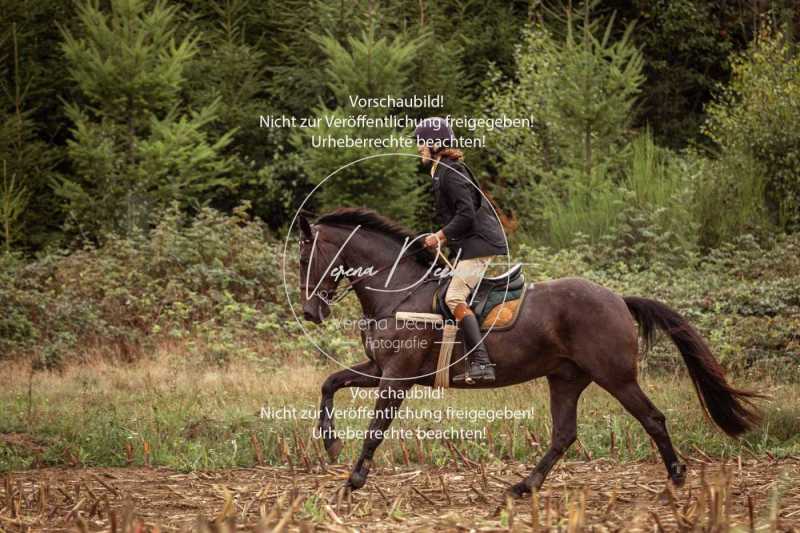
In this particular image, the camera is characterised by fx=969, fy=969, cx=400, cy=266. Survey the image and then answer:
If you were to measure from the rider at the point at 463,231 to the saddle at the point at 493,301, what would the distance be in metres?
0.09

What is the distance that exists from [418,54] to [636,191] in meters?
6.49

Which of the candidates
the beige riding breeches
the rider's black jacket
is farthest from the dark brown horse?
the rider's black jacket

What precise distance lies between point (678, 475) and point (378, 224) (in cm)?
313

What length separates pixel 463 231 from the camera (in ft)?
25.8

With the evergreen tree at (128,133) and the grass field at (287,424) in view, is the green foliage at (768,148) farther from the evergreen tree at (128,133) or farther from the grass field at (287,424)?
the evergreen tree at (128,133)

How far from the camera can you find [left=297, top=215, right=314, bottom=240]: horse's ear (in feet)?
25.4

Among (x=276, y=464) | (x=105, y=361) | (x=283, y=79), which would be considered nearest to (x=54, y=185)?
(x=283, y=79)

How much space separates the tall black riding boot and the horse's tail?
4.70 ft

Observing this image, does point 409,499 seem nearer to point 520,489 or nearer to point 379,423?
point 379,423

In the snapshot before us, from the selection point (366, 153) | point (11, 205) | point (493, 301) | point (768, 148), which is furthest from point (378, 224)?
point (768, 148)

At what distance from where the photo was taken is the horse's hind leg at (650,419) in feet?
24.9

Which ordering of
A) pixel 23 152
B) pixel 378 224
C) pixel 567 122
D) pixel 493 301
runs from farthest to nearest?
1. pixel 23 152
2. pixel 567 122
3. pixel 378 224
4. pixel 493 301
